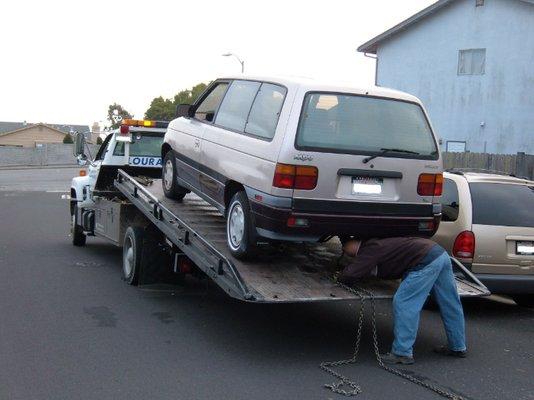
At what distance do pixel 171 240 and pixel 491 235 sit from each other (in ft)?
12.1

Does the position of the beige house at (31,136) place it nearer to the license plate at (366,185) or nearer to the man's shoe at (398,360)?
the license plate at (366,185)

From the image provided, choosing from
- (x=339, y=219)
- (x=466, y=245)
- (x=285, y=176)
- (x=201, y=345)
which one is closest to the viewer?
(x=285, y=176)

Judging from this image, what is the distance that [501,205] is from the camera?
8.67 m

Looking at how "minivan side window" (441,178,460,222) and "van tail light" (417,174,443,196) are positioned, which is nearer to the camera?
"van tail light" (417,174,443,196)

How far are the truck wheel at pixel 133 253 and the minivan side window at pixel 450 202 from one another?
385 centimetres

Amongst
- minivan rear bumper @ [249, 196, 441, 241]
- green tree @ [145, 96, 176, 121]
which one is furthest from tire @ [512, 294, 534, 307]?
green tree @ [145, 96, 176, 121]

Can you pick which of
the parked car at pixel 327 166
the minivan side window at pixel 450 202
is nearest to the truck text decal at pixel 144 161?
the parked car at pixel 327 166

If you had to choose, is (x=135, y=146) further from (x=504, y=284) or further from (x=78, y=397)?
(x=78, y=397)

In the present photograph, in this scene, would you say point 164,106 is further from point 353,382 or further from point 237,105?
point 353,382

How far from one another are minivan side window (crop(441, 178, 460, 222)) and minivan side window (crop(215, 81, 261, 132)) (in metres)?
2.72

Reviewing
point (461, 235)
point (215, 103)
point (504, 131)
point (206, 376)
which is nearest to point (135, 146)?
point (215, 103)

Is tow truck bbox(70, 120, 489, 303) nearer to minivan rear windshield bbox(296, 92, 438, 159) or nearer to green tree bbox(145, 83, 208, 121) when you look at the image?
minivan rear windshield bbox(296, 92, 438, 159)

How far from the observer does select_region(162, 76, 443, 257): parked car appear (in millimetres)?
6477

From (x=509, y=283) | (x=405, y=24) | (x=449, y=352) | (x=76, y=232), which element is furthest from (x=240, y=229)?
(x=405, y=24)
